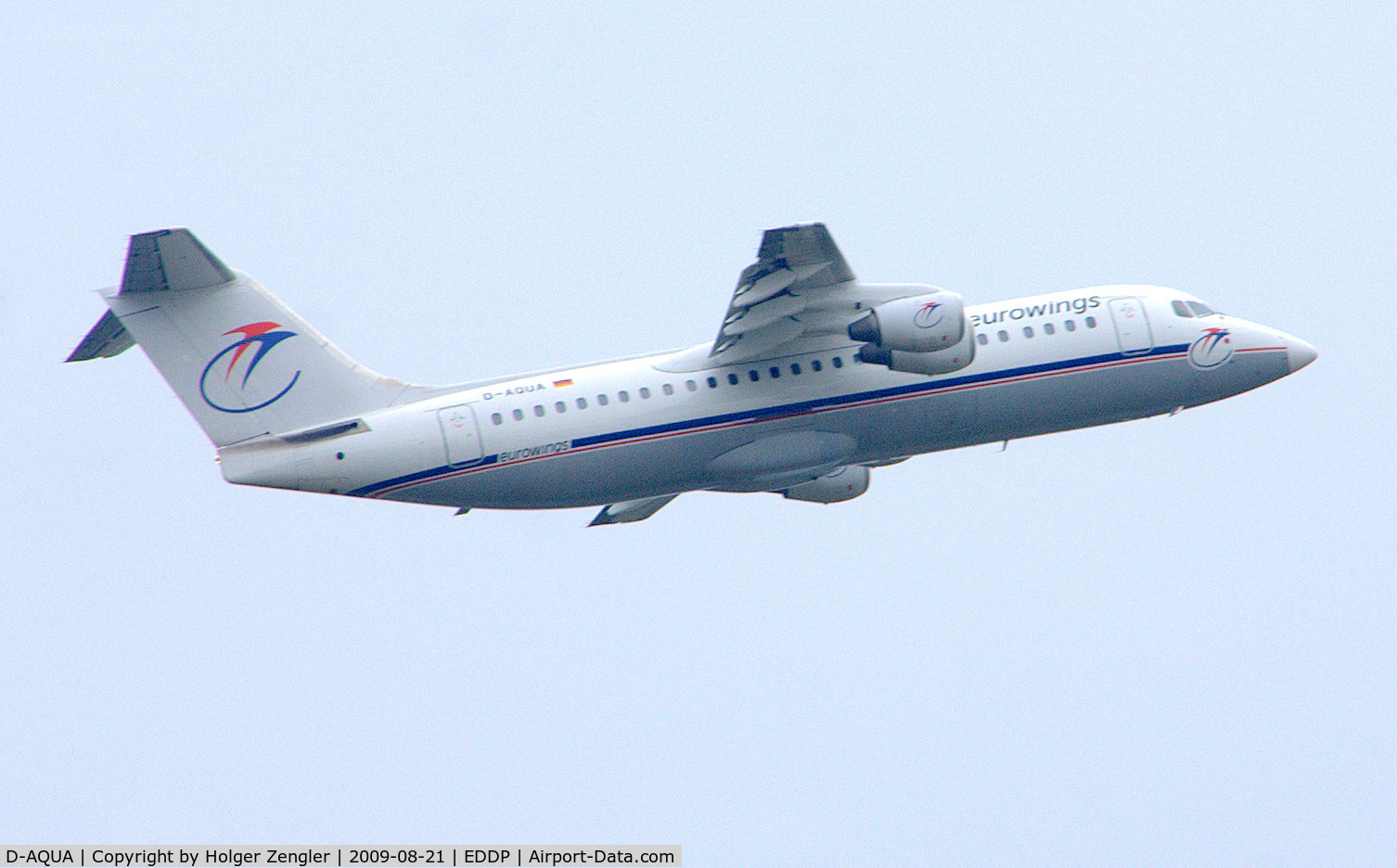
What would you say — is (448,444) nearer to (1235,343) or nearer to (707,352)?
(707,352)

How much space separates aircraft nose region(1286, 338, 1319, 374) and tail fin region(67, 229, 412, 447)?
13618 mm

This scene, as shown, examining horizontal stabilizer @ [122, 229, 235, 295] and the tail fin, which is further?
the tail fin

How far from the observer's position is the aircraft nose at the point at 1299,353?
29438 millimetres

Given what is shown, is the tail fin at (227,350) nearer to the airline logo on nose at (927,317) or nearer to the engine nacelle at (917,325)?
the engine nacelle at (917,325)

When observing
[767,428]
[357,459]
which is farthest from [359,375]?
[767,428]

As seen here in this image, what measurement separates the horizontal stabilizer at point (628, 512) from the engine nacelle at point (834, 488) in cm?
201

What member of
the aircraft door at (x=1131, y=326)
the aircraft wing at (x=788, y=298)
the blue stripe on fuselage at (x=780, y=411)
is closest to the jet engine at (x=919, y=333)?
the aircraft wing at (x=788, y=298)

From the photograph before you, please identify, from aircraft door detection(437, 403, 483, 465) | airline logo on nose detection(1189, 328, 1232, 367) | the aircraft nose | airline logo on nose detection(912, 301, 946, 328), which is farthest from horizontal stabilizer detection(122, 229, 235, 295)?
the aircraft nose

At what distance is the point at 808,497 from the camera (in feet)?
96.2

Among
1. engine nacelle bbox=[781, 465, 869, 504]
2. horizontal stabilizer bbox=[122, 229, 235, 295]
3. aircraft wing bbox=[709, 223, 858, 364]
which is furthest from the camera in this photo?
engine nacelle bbox=[781, 465, 869, 504]

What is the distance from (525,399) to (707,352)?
8.83 ft

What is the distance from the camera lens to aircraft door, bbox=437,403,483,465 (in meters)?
26.2

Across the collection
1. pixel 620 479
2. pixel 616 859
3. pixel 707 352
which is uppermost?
pixel 707 352

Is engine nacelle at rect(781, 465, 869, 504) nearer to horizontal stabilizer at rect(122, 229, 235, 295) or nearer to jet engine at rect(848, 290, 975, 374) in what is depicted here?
jet engine at rect(848, 290, 975, 374)
